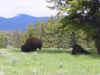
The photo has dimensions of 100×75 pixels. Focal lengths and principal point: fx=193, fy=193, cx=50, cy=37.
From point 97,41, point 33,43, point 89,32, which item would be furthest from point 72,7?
point 33,43

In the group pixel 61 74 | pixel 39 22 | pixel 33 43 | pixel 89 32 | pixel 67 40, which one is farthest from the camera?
pixel 39 22

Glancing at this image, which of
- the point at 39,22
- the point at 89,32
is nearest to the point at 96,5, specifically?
the point at 89,32

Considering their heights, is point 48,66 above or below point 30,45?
below

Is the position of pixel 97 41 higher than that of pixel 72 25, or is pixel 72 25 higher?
pixel 72 25

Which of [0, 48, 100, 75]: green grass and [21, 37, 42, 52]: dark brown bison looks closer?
[0, 48, 100, 75]: green grass

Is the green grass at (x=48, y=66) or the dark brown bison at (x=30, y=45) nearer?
the green grass at (x=48, y=66)

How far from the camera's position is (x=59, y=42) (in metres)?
69.9

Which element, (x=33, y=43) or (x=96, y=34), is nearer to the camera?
(x=96, y=34)

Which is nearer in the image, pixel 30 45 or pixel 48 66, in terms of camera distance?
pixel 48 66

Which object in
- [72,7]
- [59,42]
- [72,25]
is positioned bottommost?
[59,42]

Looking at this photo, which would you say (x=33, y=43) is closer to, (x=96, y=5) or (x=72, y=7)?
(x=72, y=7)

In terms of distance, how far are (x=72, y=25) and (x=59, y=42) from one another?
4917 centimetres

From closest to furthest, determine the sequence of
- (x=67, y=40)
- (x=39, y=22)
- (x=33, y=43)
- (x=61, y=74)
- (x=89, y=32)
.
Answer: (x=61, y=74) < (x=89, y=32) < (x=33, y=43) < (x=67, y=40) < (x=39, y=22)

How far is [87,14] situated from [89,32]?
2.28m
